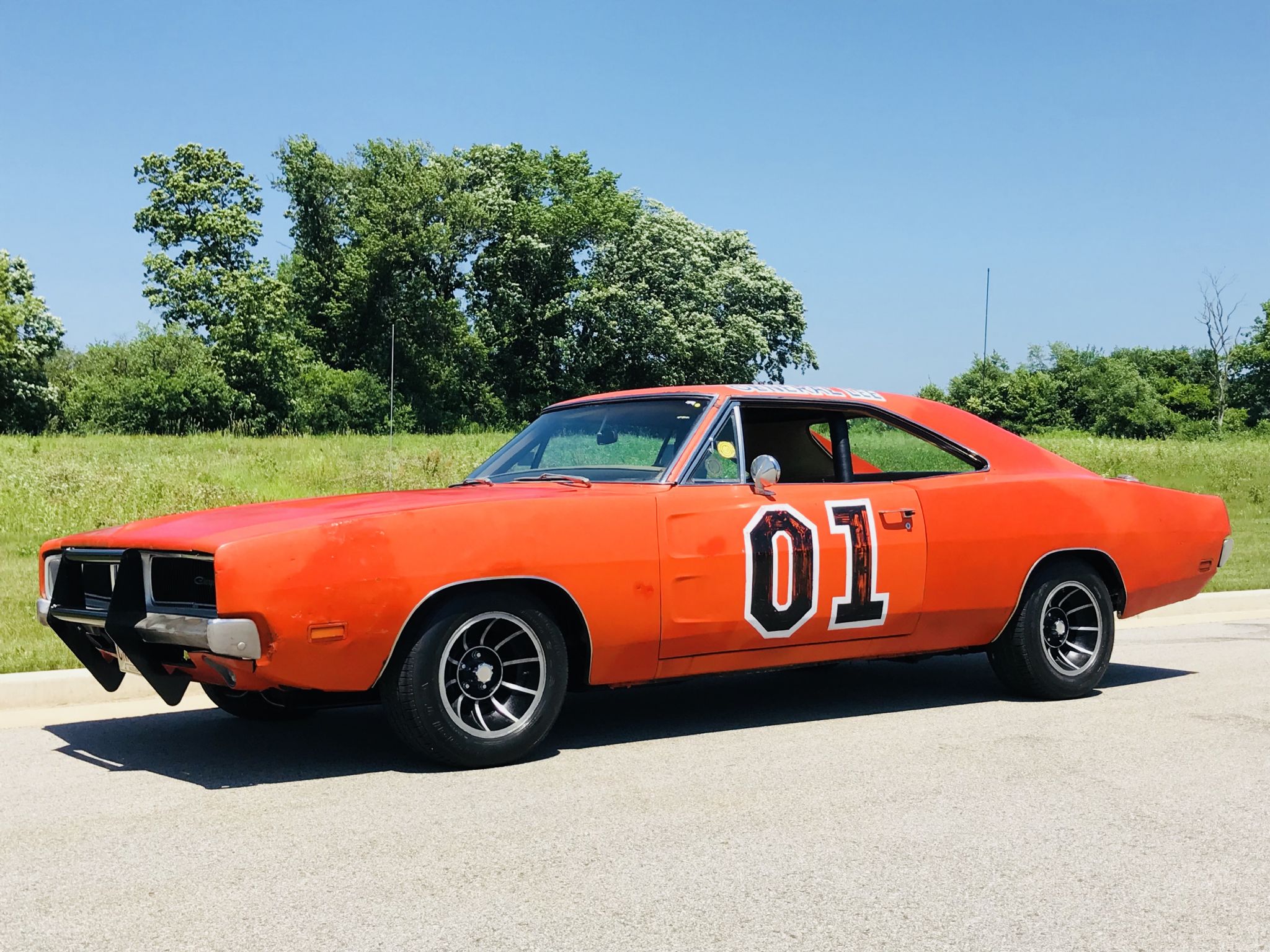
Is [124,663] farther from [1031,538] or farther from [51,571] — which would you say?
[1031,538]

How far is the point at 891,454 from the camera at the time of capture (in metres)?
7.22

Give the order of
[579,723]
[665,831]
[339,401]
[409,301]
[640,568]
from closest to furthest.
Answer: [665,831]
[640,568]
[579,723]
[339,401]
[409,301]

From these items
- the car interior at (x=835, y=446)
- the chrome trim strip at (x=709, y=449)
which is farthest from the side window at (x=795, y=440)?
the chrome trim strip at (x=709, y=449)

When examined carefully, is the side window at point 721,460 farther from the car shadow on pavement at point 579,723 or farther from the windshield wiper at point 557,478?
the car shadow on pavement at point 579,723

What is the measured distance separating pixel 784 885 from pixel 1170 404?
358 feet

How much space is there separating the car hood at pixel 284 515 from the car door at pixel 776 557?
1.10 ft

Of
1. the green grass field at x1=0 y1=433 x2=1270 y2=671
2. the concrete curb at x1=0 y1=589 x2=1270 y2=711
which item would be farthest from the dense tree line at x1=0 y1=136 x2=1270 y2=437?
the concrete curb at x1=0 y1=589 x2=1270 y2=711

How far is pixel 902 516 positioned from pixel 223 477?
15484 millimetres

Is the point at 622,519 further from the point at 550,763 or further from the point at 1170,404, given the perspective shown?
the point at 1170,404

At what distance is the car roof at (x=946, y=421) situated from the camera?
6598 mm

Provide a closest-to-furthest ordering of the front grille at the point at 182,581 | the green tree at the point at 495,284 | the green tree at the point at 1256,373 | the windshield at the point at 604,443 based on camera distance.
Answer: 1. the front grille at the point at 182,581
2. the windshield at the point at 604,443
3. the green tree at the point at 495,284
4. the green tree at the point at 1256,373

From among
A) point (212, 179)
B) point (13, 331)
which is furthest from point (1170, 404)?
point (13, 331)

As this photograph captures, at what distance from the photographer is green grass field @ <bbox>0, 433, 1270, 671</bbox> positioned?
12375 mm

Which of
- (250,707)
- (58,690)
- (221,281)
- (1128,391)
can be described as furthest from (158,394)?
(1128,391)
